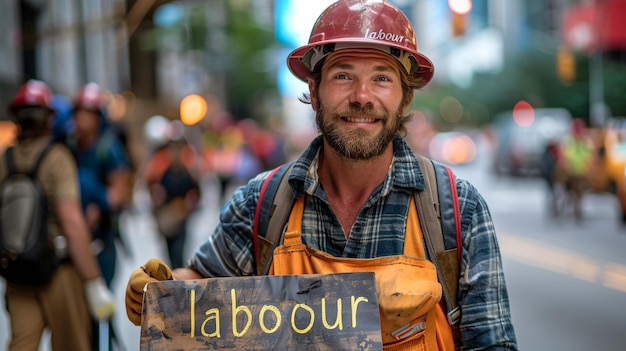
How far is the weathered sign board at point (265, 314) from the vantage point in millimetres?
2219

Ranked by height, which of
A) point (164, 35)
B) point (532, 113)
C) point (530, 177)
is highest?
point (164, 35)

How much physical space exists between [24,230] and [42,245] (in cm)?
12

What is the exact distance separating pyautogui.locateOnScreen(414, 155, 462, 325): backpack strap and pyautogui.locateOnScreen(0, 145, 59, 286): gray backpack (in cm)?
244

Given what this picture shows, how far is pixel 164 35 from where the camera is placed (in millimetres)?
23250

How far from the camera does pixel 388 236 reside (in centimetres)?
244

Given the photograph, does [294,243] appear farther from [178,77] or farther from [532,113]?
[178,77]

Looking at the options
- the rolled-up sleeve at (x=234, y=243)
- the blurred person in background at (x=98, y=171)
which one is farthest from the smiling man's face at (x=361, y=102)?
the blurred person in background at (x=98, y=171)

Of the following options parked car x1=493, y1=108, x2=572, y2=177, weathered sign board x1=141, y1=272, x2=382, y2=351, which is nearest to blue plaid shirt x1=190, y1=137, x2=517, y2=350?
weathered sign board x1=141, y1=272, x2=382, y2=351

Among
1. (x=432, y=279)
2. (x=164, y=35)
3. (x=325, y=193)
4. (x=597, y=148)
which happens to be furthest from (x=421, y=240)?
(x=164, y=35)

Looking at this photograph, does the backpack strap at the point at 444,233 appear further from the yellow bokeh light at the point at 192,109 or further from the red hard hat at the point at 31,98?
the yellow bokeh light at the point at 192,109

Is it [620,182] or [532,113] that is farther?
[532,113]

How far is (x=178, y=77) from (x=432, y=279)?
158 feet

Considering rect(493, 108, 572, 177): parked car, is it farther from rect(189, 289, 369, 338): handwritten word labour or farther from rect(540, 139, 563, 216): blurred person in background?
rect(189, 289, 369, 338): handwritten word labour

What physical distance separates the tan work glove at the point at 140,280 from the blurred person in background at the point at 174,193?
5721mm
